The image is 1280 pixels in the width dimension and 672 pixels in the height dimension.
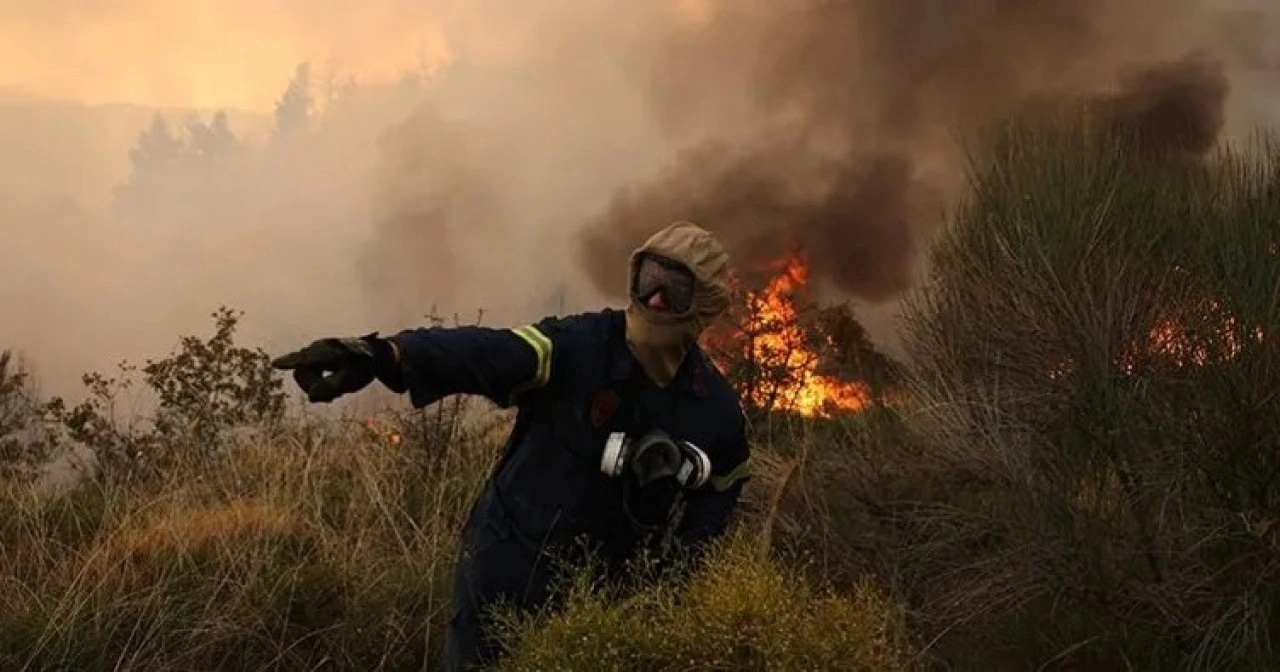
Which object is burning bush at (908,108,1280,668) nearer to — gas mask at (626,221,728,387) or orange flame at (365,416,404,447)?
gas mask at (626,221,728,387)

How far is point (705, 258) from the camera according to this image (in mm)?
4023

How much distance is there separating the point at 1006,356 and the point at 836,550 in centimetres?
118

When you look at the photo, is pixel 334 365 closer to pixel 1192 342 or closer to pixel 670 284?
pixel 670 284

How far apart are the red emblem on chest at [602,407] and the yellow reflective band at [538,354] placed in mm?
173

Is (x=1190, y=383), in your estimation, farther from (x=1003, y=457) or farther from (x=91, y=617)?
(x=91, y=617)

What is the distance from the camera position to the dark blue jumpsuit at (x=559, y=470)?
3.90m

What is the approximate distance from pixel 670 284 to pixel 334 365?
115cm

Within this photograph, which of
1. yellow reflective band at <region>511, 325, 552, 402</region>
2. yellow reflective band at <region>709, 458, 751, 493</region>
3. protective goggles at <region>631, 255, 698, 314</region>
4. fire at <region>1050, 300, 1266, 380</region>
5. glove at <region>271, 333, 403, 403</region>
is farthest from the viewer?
fire at <region>1050, 300, 1266, 380</region>

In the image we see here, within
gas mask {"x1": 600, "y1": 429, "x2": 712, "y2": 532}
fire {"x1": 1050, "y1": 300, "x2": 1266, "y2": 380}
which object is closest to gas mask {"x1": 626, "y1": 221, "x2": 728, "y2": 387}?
gas mask {"x1": 600, "y1": 429, "x2": 712, "y2": 532}

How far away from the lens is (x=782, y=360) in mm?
10773

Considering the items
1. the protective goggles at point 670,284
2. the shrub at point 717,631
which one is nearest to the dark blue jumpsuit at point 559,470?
the protective goggles at point 670,284

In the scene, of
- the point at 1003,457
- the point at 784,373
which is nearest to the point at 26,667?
the point at 1003,457

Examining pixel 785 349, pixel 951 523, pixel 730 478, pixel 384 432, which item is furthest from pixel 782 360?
pixel 730 478

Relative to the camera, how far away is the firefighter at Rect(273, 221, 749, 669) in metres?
3.87
